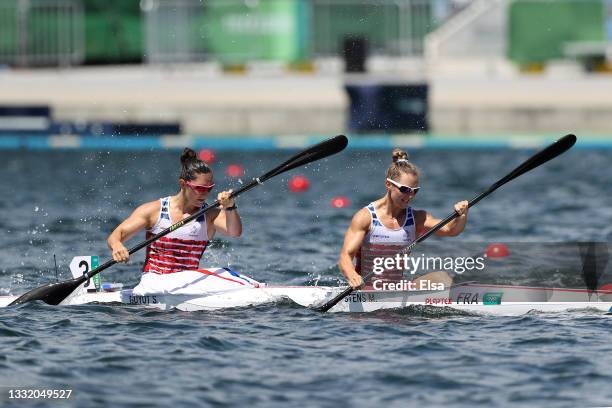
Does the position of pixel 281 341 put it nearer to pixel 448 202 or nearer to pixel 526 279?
pixel 526 279

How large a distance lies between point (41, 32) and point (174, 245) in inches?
1359

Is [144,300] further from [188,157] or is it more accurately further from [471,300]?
[471,300]

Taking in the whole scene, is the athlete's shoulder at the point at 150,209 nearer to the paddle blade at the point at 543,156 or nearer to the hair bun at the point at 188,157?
the hair bun at the point at 188,157

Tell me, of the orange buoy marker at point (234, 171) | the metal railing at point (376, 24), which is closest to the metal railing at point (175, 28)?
the metal railing at point (376, 24)

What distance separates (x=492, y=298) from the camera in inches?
471

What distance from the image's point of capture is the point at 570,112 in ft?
139

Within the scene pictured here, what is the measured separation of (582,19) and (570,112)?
4863mm

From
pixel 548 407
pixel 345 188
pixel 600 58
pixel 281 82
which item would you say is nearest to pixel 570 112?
pixel 600 58

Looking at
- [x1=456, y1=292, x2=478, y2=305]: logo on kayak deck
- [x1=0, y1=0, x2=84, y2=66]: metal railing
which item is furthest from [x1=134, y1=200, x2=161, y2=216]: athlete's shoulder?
[x1=0, y1=0, x2=84, y2=66]: metal railing

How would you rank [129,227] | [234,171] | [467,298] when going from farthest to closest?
[234,171]
[129,227]
[467,298]

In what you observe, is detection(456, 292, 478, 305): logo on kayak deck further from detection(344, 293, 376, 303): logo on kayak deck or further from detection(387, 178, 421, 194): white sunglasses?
detection(387, 178, 421, 194): white sunglasses

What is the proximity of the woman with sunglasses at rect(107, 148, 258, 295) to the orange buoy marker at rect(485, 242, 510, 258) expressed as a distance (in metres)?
2.33

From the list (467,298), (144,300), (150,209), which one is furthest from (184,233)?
(467,298)

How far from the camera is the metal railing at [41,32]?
4494 centimetres
